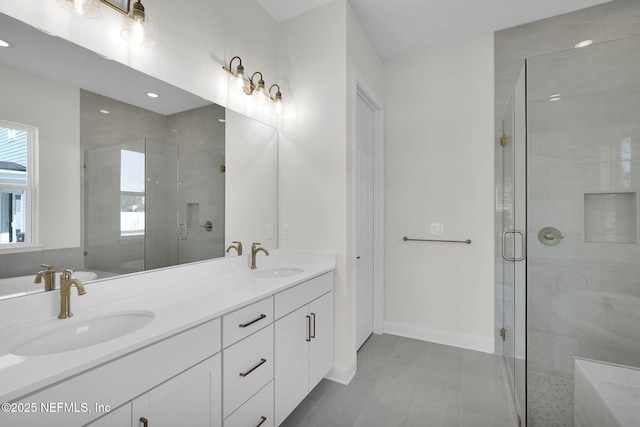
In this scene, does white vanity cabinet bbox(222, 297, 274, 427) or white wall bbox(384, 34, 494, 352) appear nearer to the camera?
white vanity cabinet bbox(222, 297, 274, 427)

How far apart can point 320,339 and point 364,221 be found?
1145 mm

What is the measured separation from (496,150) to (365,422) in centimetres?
231

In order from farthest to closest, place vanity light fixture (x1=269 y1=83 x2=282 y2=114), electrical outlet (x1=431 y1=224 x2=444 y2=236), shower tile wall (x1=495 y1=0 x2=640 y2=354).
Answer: electrical outlet (x1=431 y1=224 x2=444 y2=236) < vanity light fixture (x1=269 y1=83 x2=282 y2=114) < shower tile wall (x1=495 y1=0 x2=640 y2=354)

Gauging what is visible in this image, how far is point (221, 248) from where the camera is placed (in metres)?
1.90

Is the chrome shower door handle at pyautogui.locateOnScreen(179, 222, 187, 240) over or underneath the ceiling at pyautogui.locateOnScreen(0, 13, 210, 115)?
underneath

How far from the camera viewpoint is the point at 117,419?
0.80 metres

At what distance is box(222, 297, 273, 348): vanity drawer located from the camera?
1.17 meters

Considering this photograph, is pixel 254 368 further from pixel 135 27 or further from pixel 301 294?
pixel 135 27

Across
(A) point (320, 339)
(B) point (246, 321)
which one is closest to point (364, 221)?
(A) point (320, 339)

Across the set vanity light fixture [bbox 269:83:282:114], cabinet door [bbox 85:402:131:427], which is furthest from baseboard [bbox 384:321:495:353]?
cabinet door [bbox 85:402:131:427]

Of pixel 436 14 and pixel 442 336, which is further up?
pixel 436 14

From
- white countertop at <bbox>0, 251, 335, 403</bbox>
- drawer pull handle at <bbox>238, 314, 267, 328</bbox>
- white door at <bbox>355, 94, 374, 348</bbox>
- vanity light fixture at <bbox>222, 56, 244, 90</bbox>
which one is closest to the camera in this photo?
white countertop at <bbox>0, 251, 335, 403</bbox>

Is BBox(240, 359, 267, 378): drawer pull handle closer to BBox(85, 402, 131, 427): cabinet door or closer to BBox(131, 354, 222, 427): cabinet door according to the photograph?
BBox(131, 354, 222, 427): cabinet door

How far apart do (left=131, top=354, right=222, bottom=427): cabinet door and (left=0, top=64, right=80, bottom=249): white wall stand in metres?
0.73
